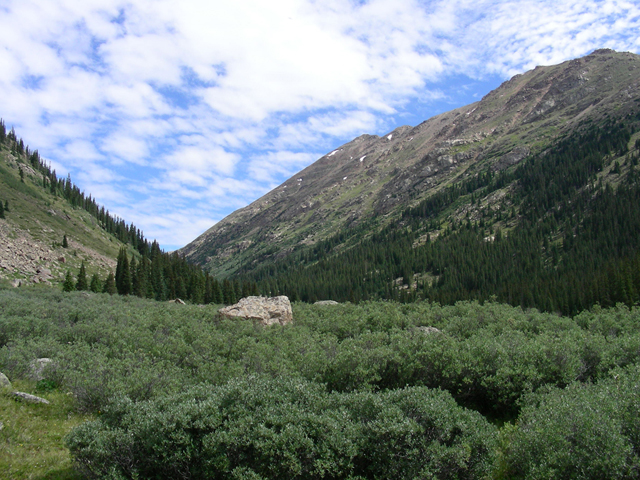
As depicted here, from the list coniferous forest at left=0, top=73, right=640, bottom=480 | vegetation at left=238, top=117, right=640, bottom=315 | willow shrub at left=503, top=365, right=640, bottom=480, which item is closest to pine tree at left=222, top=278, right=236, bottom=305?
vegetation at left=238, top=117, right=640, bottom=315

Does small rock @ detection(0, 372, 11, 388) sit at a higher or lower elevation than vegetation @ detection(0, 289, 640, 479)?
higher

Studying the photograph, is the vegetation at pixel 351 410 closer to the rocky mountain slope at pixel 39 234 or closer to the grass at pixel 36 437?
the grass at pixel 36 437

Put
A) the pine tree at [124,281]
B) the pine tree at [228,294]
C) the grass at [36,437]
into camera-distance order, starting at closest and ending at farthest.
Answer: the grass at [36,437], the pine tree at [124,281], the pine tree at [228,294]

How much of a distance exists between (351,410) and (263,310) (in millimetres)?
29214

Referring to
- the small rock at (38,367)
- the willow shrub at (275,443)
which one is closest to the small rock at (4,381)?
the small rock at (38,367)

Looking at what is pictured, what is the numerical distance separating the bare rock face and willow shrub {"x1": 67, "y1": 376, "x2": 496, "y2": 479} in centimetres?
2720

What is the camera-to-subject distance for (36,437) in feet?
45.1

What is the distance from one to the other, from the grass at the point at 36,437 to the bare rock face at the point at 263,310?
23017 mm

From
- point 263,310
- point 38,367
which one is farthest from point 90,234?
point 38,367

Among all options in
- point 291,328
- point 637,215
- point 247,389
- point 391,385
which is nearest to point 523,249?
point 637,215

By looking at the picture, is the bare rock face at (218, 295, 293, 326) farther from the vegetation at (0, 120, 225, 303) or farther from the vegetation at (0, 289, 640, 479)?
the vegetation at (0, 120, 225, 303)

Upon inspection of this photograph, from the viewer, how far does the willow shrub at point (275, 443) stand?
1126 cm

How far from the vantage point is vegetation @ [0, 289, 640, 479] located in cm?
1134

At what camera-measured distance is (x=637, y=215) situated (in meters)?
126
